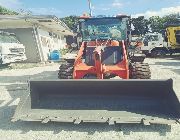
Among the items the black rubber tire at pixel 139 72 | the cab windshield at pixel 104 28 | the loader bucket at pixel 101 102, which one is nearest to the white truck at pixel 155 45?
the cab windshield at pixel 104 28

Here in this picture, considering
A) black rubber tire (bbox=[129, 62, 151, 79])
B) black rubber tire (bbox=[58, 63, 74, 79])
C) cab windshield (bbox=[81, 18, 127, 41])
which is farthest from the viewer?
cab windshield (bbox=[81, 18, 127, 41])

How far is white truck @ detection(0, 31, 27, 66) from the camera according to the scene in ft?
44.6

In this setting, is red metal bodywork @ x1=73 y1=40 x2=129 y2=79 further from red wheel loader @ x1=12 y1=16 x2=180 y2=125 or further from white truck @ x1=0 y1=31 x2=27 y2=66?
white truck @ x1=0 y1=31 x2=27 y2=66

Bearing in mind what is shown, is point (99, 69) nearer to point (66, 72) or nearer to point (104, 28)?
point (66, 72)

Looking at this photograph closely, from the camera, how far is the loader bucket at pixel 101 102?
517cm

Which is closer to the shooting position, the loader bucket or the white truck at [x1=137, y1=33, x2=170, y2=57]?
the loader bucket

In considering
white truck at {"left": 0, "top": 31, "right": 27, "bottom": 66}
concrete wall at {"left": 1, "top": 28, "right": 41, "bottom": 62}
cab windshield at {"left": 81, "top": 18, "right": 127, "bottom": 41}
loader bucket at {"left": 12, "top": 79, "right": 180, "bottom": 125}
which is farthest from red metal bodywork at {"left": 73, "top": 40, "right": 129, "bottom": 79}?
concrete wall at {"left": 1, "top": 28, "right": 41, "bottom": 62}

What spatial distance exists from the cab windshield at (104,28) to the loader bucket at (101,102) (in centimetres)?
305

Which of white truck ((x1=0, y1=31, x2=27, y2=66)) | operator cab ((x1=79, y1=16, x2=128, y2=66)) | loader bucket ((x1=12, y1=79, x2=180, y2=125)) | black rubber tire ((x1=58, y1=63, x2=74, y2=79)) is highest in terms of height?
operator cab ((x1=79, y1=16, x2=128, y2=66))

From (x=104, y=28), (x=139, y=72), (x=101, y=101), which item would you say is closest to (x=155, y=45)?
(x=104, y=28)

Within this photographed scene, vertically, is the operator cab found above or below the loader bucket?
above

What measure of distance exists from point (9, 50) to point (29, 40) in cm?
480

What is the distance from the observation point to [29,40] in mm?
18875

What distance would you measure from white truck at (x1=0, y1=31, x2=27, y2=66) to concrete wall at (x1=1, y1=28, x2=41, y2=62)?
2.61 metres
